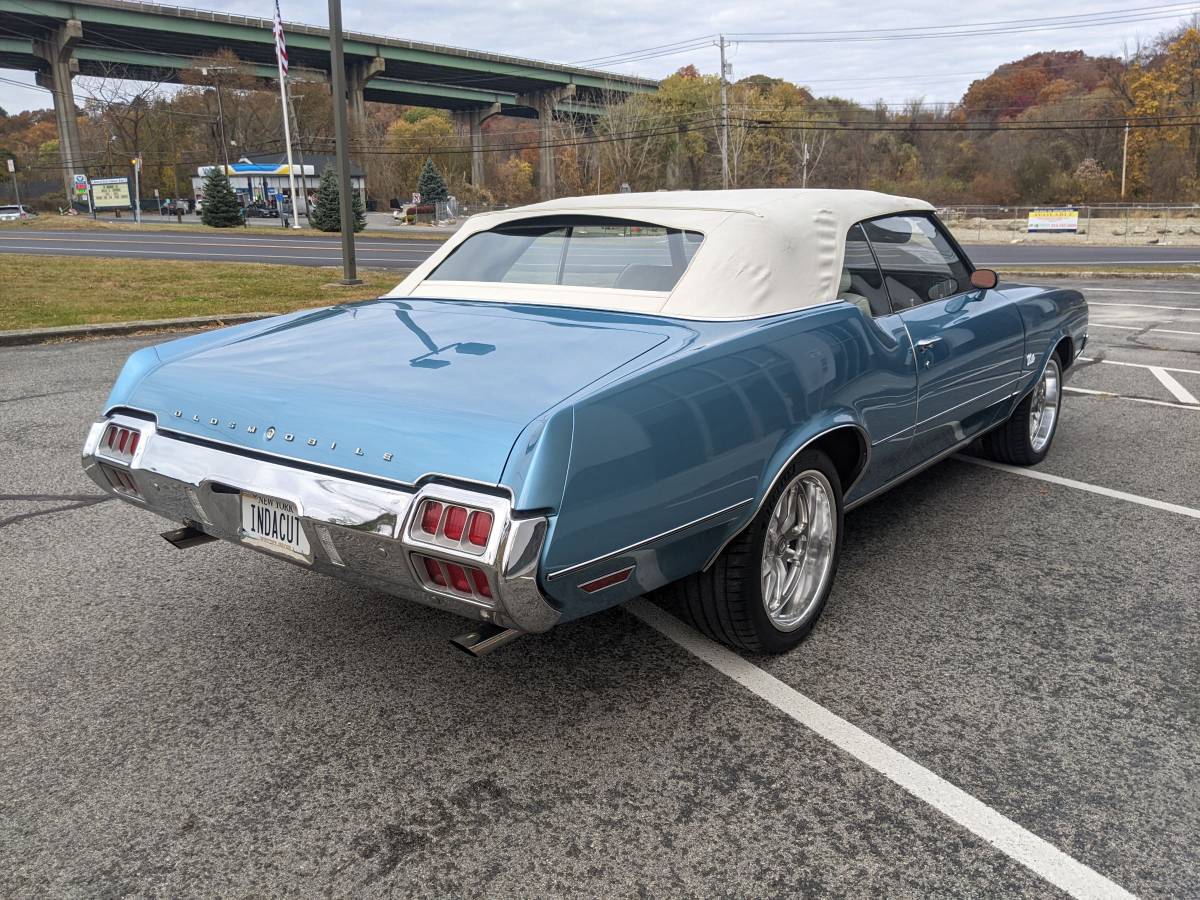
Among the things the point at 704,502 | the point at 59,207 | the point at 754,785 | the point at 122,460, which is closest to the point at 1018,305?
the point at 704,502

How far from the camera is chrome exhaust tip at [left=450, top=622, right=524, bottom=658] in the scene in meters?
2.27

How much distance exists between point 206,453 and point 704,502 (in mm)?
1390

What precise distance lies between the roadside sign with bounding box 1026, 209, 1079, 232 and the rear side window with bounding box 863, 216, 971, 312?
40.1m

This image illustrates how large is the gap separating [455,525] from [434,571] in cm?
15

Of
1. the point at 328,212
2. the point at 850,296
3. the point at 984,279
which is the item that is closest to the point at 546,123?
the point at 328,212

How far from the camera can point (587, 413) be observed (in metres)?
2.18

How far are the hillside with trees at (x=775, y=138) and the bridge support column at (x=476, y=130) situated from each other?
124 centimetres

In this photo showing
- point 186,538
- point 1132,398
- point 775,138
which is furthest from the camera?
point 775,138

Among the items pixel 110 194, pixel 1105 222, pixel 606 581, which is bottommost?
pixel 606 581

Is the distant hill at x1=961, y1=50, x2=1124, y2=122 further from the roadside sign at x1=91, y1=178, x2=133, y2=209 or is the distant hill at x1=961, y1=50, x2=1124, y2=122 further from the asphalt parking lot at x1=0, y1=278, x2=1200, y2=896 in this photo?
the asphalt parking lot at x1=0, y1=278, x2=1200, y2=896

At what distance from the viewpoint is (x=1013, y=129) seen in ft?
232

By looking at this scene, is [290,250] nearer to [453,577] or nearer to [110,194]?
[453,577]

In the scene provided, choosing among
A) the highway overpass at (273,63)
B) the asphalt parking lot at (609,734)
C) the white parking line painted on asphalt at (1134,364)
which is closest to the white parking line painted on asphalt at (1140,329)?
the white parking line painted on asphalt at (1134,364)

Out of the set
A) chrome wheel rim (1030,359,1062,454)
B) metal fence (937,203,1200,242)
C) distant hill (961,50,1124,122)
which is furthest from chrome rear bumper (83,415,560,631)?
distant hill (961,50,1124,122)
